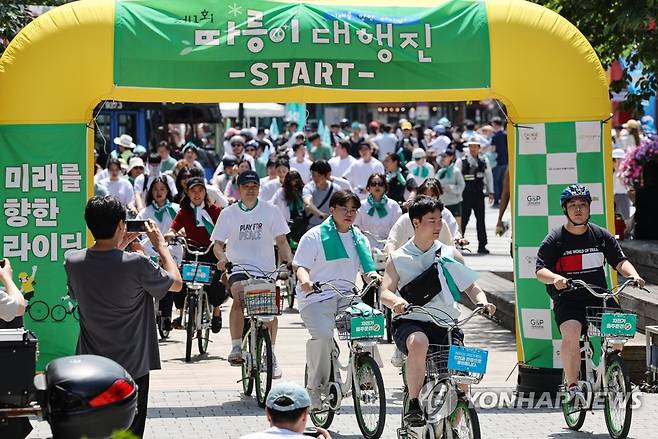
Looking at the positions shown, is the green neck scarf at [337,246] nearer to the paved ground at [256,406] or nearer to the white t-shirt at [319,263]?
the white t-shirt at [319,263]

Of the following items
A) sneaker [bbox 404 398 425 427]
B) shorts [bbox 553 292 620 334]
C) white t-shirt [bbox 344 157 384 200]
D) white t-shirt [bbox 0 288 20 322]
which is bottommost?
sneaker [bbox 404 398 425 427]

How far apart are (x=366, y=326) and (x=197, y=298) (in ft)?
15.1

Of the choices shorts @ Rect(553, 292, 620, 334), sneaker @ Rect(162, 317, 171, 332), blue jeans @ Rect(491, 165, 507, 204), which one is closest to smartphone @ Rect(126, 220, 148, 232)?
shorts @ Rect(553, 292, 620, 334)

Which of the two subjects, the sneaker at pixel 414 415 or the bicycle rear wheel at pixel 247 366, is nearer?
the sneaker at pixel 414 415

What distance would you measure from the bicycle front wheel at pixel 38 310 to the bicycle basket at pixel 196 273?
2.44m

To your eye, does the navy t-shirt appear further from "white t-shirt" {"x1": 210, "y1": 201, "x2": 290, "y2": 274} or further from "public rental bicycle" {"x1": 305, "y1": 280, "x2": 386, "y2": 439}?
"public rental bicycle" {"x1": 305, "y1": 280, "x2": 386, "y2": 439}

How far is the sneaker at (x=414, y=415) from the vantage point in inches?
356

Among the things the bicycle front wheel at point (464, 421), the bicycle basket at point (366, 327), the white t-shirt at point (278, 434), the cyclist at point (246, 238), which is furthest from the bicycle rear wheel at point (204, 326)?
the white t-shirt at point (278, 434)

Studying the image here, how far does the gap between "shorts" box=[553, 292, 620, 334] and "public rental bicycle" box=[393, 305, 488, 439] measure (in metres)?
1.57

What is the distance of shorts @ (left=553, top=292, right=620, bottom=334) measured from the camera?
10484 mm

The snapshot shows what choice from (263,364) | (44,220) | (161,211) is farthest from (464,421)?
(161,211)

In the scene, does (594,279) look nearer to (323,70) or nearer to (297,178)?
(323,70)

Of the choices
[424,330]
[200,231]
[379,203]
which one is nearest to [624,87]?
[379,203]

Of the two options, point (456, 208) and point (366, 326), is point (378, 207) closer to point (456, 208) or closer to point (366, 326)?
point (366, 326)
